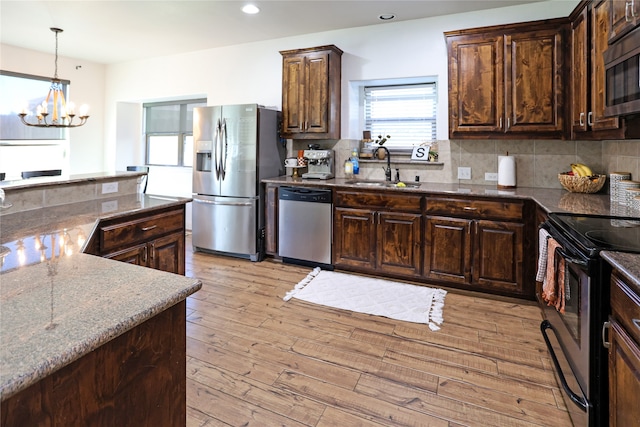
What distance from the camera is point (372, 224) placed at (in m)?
3.63

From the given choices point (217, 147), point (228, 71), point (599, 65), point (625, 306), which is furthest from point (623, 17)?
point (228, 71)

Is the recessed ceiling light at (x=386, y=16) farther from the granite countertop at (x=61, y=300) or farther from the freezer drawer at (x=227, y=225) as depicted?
the granite countertop at (x=61, y=300)

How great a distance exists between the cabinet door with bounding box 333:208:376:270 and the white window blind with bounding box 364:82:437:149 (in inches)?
43.9

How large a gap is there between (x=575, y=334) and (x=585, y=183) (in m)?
1.85

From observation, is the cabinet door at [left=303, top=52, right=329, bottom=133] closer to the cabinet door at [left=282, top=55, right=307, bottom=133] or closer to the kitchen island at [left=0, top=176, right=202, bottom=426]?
the cabinet door at [left=282, top=55, right=307, bottom=133]

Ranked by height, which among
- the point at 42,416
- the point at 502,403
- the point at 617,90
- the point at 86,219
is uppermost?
the point at 617,90

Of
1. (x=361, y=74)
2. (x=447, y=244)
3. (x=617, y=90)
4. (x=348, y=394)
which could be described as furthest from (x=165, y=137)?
(x=617, y=90)

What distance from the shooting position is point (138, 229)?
88.7 inches

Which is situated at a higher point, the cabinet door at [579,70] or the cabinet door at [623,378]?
the cabinet door at [579,70]

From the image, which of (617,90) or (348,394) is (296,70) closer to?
(617,90)

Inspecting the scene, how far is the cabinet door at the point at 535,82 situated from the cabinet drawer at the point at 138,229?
292 centimetres

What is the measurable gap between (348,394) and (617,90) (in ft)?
7.15

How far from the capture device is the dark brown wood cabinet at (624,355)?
1120mm

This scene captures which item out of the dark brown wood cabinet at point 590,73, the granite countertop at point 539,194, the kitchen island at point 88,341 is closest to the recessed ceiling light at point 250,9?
the granite countertop at point 539,194
